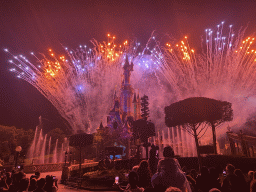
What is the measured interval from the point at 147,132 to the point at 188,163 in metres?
6.69

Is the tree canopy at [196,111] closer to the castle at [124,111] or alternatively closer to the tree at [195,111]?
the tree at [195,111]

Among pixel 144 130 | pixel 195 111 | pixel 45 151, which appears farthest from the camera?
pixel 45 151

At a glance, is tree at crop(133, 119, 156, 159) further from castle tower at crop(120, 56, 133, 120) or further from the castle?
castle tower at crop(120, 56, 133, 120)

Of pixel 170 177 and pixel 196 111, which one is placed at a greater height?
pixel 196 111

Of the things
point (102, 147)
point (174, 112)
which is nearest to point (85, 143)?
point (174, 112)

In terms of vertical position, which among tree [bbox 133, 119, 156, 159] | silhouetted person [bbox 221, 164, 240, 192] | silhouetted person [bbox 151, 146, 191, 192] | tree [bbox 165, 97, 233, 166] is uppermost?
tree [bbox 165, 97, 233, 166]

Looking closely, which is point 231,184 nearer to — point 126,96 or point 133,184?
point 133,184

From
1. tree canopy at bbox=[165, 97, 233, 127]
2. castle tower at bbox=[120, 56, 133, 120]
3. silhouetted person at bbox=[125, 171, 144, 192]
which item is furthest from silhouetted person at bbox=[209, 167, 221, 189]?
castle tower at bbox=[120, 56, 133, 120]

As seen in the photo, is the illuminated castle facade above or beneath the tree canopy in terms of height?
above

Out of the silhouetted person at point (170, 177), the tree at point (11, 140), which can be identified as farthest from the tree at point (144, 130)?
the tree at point (11, 140)

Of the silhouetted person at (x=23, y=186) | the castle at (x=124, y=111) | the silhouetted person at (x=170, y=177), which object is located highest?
the castle at (x=124, y=111)

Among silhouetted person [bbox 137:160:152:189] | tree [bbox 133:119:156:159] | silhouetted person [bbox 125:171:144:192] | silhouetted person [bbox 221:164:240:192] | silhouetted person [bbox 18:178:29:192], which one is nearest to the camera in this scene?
silhouetted person [bbox 125:171:144:192]

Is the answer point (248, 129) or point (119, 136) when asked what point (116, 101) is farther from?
point (248, 129)

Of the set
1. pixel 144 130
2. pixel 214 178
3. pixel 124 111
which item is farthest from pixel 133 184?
pixel 124 111
